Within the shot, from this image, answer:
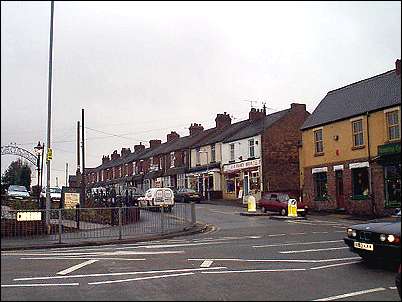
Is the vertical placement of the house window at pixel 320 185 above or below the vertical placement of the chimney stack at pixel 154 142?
below

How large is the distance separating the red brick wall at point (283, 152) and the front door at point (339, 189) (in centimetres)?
1044

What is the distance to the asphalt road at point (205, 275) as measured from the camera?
24.6 feet

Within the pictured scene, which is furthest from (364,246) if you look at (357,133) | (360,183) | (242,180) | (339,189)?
(242,180)

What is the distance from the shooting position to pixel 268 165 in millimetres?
45875

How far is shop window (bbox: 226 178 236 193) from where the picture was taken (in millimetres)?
50094

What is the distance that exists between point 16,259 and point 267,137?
3540cm

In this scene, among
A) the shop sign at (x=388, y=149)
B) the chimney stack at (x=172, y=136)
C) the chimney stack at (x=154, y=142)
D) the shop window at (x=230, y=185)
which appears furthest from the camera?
the chimney stack at (x=154, y=142)

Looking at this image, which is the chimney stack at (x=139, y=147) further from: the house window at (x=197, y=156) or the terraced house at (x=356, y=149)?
the terraced house at (x=356, y=149)

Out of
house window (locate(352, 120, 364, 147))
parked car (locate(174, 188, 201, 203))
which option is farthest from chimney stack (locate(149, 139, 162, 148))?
house window (locate(352, 120, 364, 147))

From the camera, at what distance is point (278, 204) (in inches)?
1273

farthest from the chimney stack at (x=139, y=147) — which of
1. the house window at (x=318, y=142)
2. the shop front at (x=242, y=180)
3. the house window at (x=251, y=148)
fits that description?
the house window at (x=318, y=142)

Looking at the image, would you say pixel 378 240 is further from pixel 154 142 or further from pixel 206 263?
pixel 154 142

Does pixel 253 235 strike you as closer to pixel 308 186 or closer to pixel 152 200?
pixel 152 200

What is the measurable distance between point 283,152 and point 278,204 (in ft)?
49.5
